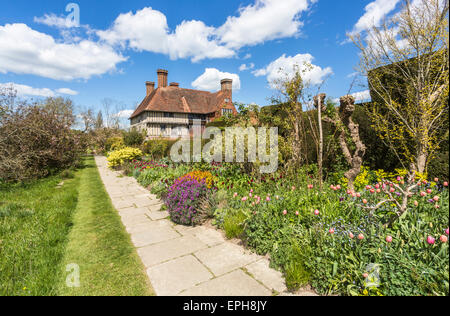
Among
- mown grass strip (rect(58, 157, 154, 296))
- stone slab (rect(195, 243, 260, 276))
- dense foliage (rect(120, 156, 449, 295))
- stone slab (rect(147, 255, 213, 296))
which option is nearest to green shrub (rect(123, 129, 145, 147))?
mown grass strip (rect(58, 157, 154, 296))

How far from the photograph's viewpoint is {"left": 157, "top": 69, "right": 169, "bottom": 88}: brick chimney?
104 feet

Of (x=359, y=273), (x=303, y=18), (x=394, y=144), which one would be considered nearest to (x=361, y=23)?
(x=303, y=18)

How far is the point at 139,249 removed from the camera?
3348 mm

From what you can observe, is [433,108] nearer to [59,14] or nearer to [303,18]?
[303,18]

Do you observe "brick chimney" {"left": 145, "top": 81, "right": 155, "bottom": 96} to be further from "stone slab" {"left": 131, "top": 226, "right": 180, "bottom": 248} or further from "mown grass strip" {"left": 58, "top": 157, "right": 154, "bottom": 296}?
"stone slab" {"left": 131, "top": 226, "right": 180, "bottom": 248}

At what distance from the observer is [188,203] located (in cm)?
431

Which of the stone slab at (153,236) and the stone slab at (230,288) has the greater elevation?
the stone slab at (230,288)

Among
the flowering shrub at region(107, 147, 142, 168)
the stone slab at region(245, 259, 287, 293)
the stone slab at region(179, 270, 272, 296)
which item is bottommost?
the stone slab at region(179, 270, 272, 296)

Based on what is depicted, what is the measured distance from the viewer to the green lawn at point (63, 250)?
7.89 feet

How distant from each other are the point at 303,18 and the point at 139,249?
4760 mm

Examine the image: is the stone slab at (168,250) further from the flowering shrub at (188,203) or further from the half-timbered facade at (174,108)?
the half-timbered facade at (174,108)

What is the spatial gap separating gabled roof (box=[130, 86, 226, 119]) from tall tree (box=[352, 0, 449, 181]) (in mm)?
26157

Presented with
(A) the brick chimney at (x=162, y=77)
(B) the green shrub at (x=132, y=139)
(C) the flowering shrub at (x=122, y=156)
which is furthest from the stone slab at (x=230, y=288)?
(A) the brick chimney at (x=162, y=77)

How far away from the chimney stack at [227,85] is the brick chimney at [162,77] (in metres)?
8.90
